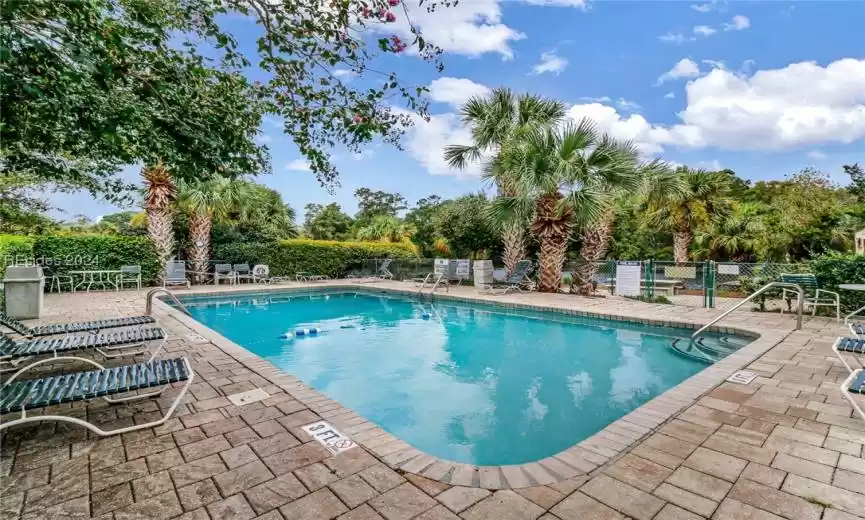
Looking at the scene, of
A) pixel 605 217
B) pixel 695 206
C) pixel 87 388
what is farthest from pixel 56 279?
pixel 695 206

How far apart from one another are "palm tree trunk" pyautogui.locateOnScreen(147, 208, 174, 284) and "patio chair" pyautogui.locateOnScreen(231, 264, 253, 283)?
2217 millimetres

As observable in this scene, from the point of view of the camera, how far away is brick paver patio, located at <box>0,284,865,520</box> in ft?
6.84

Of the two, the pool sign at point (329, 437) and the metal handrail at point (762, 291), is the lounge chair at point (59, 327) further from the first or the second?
the metal handrail at point (762, 291)

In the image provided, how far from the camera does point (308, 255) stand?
59.6 feet

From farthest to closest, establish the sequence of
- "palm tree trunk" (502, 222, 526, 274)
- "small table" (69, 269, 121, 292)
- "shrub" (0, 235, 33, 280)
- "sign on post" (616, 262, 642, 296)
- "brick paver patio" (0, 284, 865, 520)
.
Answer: "palm tree trunk" (502, 222, 526, 274), "small table" (69, 269, 121, 292), "sign on post" (616, 262, 642, 296), "shrub" (0, 235, 33, 280), "brick paver patio" (0, 284, 865, 520)

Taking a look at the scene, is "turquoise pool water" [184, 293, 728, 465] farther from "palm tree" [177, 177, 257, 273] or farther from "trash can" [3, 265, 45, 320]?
"palm tree" [177, 177, 257, 273]

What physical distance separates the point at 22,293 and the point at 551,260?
12209mm

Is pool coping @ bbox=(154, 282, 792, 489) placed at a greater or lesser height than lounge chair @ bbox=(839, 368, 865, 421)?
lesser

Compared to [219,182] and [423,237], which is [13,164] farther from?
[423,237]

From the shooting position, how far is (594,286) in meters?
12.8

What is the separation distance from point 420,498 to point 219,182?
15.2 metres

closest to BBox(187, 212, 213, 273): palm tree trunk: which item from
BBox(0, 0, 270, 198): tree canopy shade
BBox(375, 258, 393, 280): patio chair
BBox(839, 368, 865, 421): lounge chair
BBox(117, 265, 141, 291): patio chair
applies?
BBox(117, 265, 141, 291): patio chair

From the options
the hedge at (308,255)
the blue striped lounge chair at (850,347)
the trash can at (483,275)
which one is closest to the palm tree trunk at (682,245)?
the trash can at (483,275)

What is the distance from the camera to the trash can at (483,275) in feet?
44.7
